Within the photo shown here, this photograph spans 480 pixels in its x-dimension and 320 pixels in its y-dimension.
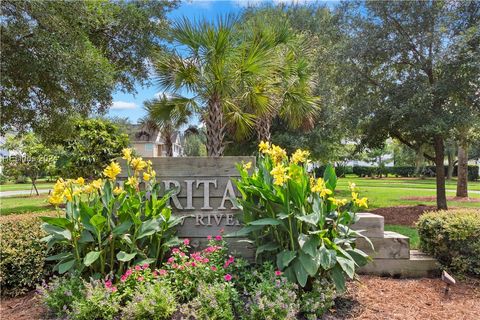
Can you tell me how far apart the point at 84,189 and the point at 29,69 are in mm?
4547

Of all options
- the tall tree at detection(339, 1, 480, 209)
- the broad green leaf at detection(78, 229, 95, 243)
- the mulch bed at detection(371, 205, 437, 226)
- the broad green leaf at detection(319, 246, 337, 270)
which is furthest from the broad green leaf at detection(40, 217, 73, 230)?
the mulch bed at detection(371, 205, 437, 226)

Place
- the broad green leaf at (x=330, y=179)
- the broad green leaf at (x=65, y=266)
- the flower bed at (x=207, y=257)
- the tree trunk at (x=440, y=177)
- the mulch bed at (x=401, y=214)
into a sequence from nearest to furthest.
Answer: the flower bed at (x=207, y=257)
the broad green leaf at (x=65, y=266)
the broad green leaf at (x=330, y=179)
the mulch bed at (x=401, y=214)
the tree trunk at (x=440, y=177)

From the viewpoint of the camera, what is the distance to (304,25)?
631 inches

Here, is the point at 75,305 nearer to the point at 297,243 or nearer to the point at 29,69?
the point at 297,243

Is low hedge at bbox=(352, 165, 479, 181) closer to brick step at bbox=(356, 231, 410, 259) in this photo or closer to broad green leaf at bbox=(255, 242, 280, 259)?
brick step at bbox=(356, 231, 410, 259)

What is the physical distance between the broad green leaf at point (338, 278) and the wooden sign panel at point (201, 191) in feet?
3.82

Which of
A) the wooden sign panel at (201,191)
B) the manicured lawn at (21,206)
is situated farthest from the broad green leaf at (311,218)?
the manicured lawn at (21,206)

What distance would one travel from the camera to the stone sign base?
3.76 metres

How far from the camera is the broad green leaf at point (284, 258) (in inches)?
111

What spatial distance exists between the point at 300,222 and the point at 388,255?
143cm

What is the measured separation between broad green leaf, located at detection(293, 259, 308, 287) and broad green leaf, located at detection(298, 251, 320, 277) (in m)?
0.05

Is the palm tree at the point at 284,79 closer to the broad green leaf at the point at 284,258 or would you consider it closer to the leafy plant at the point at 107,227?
the leafy plant at the point at 107,227

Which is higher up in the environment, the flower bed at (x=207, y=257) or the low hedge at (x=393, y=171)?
the low hedge at (x=393, y=171)

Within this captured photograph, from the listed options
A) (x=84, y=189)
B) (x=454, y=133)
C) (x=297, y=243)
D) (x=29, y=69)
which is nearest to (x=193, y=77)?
(x=29, y=69)
